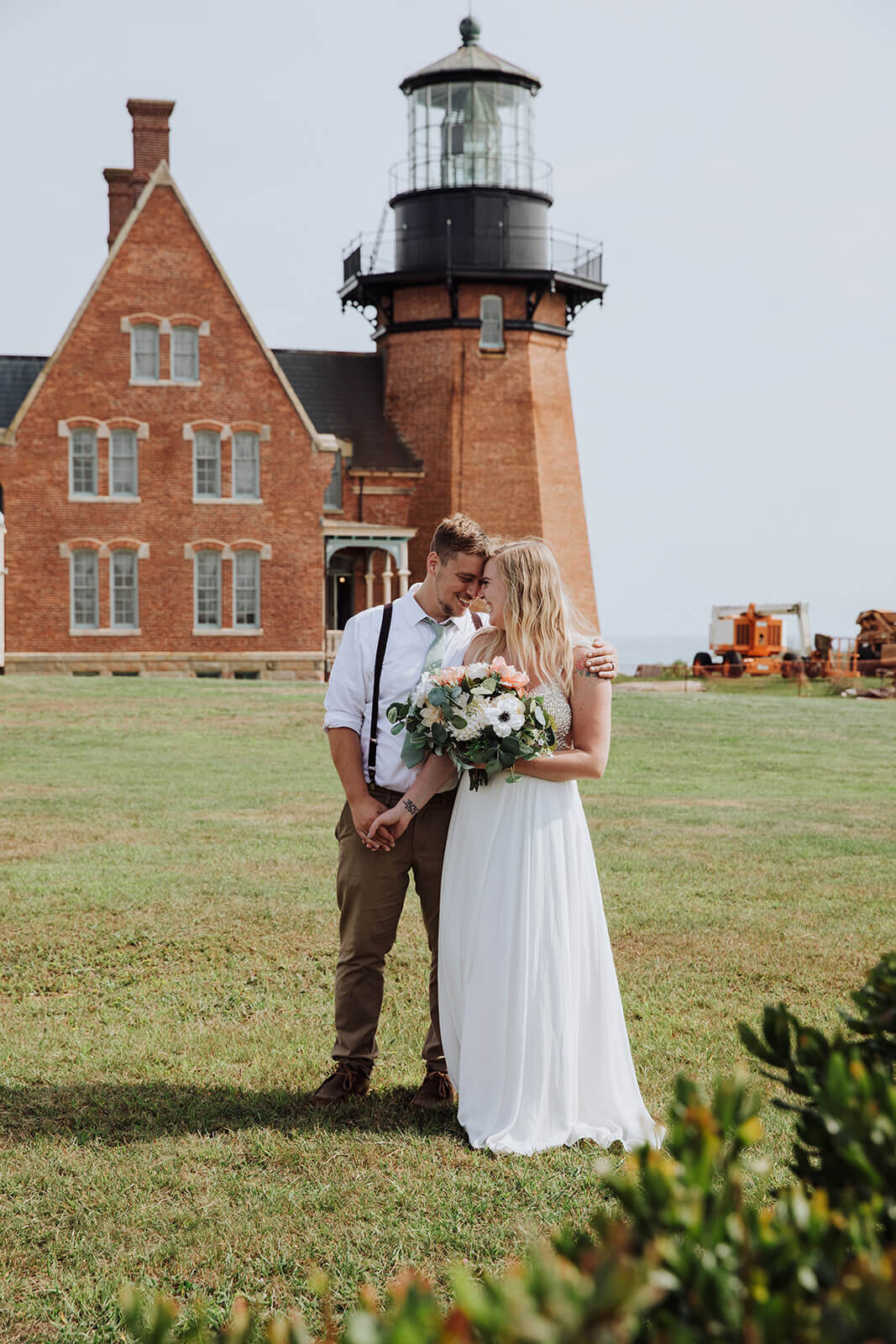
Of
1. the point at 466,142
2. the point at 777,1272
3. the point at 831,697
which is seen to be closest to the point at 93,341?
the point at 466,142

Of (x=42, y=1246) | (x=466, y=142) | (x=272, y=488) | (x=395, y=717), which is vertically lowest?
(x=42, y=1246)

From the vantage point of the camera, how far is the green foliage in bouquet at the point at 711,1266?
1.15m

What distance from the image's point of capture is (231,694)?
23.9 metres

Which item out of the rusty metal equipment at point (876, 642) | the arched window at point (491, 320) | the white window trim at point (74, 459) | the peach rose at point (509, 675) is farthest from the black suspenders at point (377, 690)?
the rusty metal equipment at point (876, 642)

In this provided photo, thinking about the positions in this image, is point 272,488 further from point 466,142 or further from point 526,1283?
point 526,1283

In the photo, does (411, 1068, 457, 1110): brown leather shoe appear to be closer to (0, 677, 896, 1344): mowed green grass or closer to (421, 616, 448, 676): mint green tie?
(0, 677, 896, 1344): mowed green grass

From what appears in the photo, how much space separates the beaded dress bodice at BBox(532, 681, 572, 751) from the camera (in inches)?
185

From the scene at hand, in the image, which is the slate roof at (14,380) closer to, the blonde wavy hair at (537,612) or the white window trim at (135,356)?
the white window trim at (135,356)

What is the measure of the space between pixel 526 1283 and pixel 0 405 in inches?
1381

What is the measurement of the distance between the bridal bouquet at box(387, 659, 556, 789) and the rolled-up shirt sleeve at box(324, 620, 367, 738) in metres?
0.38

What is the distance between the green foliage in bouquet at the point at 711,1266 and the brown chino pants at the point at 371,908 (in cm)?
332

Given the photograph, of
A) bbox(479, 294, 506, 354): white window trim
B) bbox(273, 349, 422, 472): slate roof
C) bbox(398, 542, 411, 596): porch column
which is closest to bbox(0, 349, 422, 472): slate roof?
bbox(273, 349, 422, 472): slate roof

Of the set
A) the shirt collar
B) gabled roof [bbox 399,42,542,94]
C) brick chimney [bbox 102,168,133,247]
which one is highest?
gabled roof [bbox 399,42,542,94]

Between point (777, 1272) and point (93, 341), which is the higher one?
point (93, 341)
